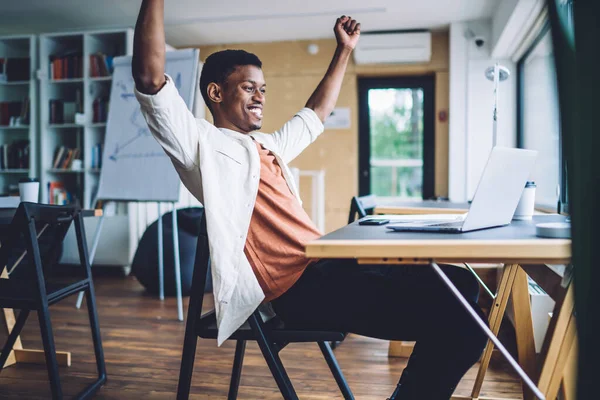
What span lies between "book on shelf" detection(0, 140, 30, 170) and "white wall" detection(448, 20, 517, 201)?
171 inches

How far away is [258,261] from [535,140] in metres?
4.23

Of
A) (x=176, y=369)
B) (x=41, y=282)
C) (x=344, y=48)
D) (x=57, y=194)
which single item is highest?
(x=344, y=48)

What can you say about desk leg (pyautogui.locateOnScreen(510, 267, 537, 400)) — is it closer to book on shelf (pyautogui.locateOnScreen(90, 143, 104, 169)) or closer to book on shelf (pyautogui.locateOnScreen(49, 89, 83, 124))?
book on shelf (pyautogui.locateOnScreen(90, 143, 104, 169))

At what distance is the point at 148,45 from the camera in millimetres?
1153

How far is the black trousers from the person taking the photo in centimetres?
113

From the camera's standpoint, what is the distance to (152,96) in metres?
1.18

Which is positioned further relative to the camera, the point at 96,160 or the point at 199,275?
the point at 96,160

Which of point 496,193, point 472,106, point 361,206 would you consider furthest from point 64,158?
point 496,193

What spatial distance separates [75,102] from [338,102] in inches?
109

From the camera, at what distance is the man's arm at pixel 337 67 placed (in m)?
1.68

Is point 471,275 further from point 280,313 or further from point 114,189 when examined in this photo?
point 114,189

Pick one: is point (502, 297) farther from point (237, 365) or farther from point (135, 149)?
point (135, 149)

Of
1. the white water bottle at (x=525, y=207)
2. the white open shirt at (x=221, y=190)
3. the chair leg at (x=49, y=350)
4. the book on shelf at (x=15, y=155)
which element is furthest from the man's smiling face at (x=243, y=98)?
the book on shelf at (x=15, y=155)

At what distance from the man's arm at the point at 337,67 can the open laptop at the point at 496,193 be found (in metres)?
0.64
